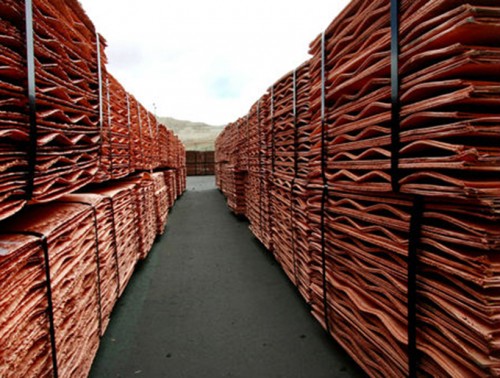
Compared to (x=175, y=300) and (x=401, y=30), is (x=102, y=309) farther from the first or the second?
(x=401, y=30)

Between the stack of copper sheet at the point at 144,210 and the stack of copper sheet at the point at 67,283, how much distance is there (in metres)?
2.83

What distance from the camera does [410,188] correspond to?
1.95 meters

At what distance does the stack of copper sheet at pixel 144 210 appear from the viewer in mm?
5953

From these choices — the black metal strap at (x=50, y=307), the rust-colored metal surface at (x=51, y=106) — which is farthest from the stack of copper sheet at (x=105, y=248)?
the black metal strap at (x=50, y=307)

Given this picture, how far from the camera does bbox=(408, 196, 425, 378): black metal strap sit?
1958mm

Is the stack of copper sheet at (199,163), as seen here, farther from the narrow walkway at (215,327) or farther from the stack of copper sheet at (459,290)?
the stack of copper sheet at (459,290)

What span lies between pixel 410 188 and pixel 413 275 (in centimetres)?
61

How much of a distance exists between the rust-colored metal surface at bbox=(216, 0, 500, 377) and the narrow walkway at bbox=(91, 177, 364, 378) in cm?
46

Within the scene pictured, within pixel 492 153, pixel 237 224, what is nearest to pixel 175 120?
pixel 237 224

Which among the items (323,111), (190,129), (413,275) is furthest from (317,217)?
(190,129)

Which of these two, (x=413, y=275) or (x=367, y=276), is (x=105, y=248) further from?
(x=413, y=275)

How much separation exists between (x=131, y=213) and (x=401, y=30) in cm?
500

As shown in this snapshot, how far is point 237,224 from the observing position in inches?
383

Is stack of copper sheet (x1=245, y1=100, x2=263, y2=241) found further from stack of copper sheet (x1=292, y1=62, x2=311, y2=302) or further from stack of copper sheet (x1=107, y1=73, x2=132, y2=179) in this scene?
stack of copper sheet (x1=107, y1=73, x2=132, y2=179)
